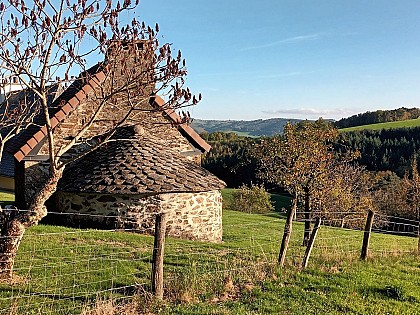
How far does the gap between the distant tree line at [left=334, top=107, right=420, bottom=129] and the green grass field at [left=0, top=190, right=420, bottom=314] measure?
87411 millimetres

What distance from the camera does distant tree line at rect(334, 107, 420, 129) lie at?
301 ft

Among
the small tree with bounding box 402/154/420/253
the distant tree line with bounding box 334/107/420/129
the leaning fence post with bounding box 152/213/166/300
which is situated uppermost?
the distant tree line with bounding box 334/107/420/129

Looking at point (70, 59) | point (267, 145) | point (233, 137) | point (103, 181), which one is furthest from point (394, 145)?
point (70, 59)

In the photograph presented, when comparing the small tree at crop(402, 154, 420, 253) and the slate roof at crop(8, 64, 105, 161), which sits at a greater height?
the slate roof at crop(8, 64, 105, 161)

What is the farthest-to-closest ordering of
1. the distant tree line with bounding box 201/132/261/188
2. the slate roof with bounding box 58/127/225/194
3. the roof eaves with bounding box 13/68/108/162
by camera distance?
1. the distant tree line with bounding box 201/132/261/188
2. the roof eaves with bounding box 13/68/108/162
3. the slate roof with bounding box 58/127/225/194

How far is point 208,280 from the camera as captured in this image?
24.6ft

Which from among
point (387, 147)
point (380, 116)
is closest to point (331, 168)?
point (387, 147)

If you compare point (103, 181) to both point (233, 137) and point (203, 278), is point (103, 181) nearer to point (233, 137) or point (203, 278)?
point (203, 278)

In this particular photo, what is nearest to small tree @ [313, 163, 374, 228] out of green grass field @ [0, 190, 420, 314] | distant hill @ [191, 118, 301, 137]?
green grass field @ [0, 190, 420, 314]

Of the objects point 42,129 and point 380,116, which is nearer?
point 42,129

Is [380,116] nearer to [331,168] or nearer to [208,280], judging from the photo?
[331,168]

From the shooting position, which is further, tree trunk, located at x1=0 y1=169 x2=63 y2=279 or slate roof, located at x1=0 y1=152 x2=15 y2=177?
slate roof, located at x1=0 y1=152 x2=15 y2=177

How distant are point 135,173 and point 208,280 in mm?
6209

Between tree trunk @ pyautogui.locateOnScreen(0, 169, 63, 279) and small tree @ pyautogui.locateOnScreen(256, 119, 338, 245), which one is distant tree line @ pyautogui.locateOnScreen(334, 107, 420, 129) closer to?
small tree @ pyautogui.locateOnScreen(256, 119, 338, 245)
